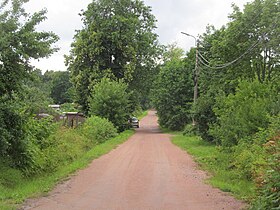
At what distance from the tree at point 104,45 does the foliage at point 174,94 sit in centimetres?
587

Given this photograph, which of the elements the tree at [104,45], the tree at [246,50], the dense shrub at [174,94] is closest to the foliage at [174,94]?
the dense shrub at [174,94]

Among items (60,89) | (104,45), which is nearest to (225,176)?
(104,45)

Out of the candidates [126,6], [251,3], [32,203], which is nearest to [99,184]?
[32,203]

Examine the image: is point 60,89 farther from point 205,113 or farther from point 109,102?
point 205,113

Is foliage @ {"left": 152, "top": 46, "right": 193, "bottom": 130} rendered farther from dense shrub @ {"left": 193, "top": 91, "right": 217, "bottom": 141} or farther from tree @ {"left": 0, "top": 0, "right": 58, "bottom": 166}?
tree @ {"left": 0, "top": 0, "right": 58, "bottom": 166}

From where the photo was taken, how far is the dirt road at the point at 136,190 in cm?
959

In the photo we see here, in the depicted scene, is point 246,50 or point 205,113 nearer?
point 205,113

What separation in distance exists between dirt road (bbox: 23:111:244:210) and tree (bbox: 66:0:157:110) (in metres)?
27.5

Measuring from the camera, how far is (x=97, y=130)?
100 feet

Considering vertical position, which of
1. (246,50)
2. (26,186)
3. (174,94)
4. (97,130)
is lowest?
(26,186)

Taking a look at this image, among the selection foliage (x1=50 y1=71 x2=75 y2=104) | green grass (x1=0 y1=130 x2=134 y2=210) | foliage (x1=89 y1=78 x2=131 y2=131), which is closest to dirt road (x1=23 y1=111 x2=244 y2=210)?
green grass (x1=0 y1=130 x2=134 y2=210)

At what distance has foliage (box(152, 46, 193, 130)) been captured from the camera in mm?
49656

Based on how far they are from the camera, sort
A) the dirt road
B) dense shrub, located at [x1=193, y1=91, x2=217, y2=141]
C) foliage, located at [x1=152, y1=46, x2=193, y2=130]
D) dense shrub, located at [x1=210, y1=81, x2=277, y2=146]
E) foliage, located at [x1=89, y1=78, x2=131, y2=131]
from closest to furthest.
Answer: the dirt road, dense shrub, located at [x1=210, y1=81, x2=277, y2=146], dense shrub, located at [x1=193, y1=91, x2=217, y2=141], foliage, located at [x1=89, y1=78, x2=131, y2=131], foliage, located at [x1=152, y1=46, x2=193, y2=130]

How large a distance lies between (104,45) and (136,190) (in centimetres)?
3477
